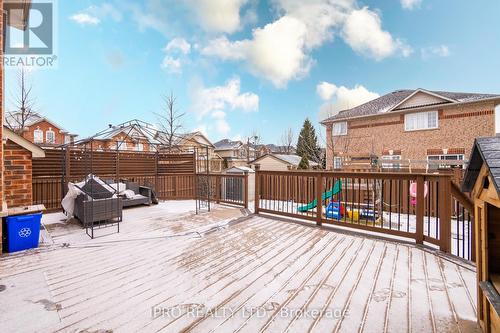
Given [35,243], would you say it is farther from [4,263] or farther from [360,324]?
[360,324]

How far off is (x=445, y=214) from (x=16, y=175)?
7283 mm

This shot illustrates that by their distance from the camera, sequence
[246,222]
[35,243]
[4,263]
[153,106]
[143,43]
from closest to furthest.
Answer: [4,263] < [35,243] < [246,222] < [143,43] < [153,106]

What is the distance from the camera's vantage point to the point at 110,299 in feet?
6.95

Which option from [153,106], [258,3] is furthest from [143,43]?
[153,106]

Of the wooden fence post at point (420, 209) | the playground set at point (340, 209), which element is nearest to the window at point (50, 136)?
the playground set at point (340, 209)

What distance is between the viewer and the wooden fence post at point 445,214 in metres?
3.23

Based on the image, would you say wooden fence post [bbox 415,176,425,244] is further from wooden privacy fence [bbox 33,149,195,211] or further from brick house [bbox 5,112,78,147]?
brick house [bbox 5,112,78,147]

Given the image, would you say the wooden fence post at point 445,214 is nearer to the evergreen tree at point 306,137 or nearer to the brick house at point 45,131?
the brick house at point 45,131

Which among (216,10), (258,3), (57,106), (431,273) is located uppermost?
(258,3)

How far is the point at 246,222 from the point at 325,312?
3139mm

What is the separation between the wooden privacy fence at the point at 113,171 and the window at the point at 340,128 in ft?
42.4

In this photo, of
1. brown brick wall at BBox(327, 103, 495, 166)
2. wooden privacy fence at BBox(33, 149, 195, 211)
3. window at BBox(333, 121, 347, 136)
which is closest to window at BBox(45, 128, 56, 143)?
wooden privacy fence at BBox(33, 149, 195, 211)

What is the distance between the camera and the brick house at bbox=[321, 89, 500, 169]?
13172 millimetres

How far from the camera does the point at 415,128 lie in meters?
14.8
